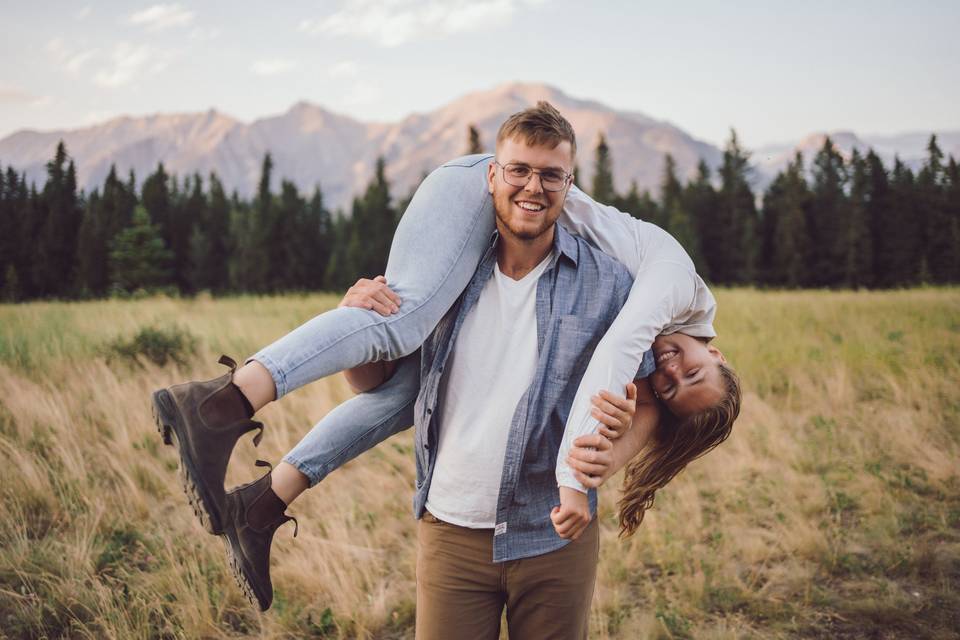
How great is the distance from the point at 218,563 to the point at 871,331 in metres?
10.3

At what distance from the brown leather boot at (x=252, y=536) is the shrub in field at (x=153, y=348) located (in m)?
6.50

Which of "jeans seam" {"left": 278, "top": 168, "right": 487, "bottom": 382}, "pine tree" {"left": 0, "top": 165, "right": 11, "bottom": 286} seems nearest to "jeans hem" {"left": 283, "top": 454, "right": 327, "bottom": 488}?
"jeans seam" {"left": 278, "top": 168, "right": 487, "bottom": 382}

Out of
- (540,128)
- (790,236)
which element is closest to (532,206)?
(540,128)

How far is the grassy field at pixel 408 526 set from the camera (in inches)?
151

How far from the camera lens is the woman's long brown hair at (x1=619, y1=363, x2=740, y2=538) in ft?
8.79

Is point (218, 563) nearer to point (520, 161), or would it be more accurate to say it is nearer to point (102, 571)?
point (102, 571)

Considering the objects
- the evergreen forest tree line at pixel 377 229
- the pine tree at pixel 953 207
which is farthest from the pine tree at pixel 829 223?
the pine tree at pixel 953 207

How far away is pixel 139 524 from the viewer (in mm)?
4648

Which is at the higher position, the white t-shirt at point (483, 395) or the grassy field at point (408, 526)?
the white t-shirt at point (483, 395)

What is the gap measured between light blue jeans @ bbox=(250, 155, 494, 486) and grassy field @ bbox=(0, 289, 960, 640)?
181cm

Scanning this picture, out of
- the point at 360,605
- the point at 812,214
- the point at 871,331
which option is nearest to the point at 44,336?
the point at 360,605

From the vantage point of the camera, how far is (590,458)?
205 cm

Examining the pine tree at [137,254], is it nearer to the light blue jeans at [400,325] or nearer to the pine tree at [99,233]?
the pine tree at [99,233]

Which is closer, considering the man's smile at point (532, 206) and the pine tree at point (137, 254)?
the man's smile at point (532, 206)
